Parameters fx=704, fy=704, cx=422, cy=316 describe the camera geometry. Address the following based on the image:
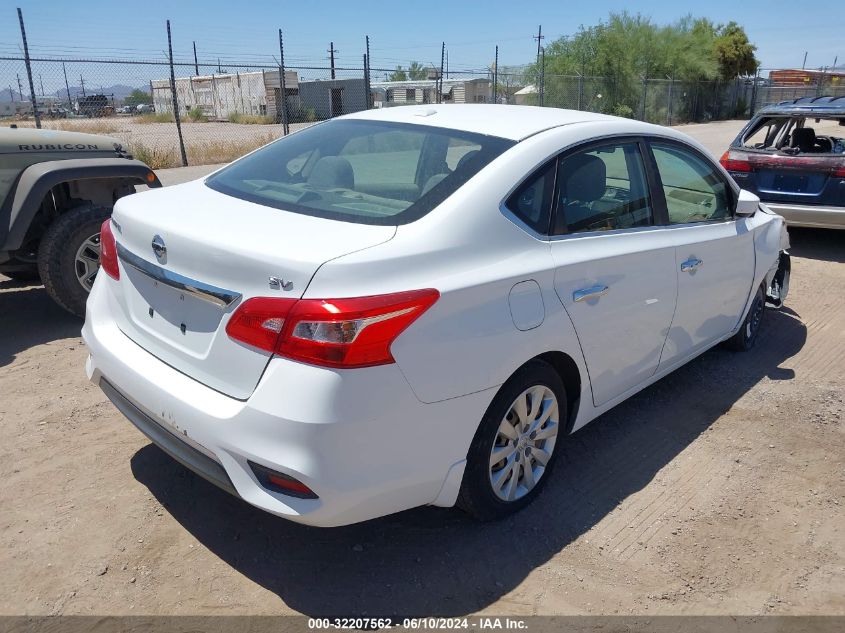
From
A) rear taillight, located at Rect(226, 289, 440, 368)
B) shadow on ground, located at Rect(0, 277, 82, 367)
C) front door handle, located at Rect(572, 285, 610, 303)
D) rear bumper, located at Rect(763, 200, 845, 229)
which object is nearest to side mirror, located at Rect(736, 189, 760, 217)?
front door handle, located at Rect(572, 285, 610, 303)

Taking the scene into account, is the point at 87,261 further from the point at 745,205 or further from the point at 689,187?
the point at 745,205

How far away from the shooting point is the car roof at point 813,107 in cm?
757

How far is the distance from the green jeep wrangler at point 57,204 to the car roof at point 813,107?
6.69 meters

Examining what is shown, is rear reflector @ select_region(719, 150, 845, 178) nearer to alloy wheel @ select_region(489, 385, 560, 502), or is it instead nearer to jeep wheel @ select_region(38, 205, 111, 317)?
alloy wheel @ select_region(489, 385, 560, 502)

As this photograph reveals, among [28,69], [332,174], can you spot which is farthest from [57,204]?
[28,69]

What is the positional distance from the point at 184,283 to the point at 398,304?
2.73ft

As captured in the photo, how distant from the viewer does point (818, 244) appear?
862 cm

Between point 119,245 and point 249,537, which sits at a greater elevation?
point 119,245

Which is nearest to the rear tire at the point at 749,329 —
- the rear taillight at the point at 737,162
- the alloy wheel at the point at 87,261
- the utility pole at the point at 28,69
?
the rear taillight at the point at 737,162

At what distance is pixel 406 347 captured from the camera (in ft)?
7.77

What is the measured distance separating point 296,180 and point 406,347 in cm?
129

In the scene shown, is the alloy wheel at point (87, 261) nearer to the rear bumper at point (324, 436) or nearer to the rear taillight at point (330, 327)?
the rear bumper at point (324, 436)

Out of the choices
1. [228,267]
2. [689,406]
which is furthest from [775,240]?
[228,267]

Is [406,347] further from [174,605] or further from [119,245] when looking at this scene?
[119,245]
